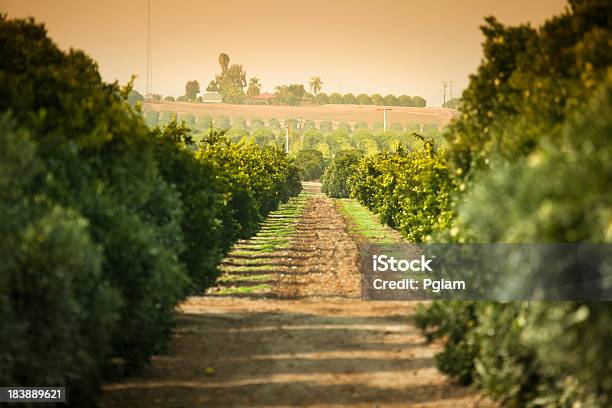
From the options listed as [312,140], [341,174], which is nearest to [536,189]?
[341,174]

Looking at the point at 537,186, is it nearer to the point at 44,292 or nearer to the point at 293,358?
the point at 44,292

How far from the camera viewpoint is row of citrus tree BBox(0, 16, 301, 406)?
27.1 feet

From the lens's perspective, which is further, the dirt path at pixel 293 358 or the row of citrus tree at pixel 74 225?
the dirt path at pixel 293 358

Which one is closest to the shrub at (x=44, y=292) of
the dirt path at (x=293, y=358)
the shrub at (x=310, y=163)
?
the dirt path at (x=293, y=358)

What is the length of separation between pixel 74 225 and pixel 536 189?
12.8 feet

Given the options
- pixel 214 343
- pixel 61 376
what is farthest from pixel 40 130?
pixel 214 343

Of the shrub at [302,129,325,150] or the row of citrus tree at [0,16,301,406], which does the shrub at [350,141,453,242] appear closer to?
the row of citrus tree at [0,16,301,406]

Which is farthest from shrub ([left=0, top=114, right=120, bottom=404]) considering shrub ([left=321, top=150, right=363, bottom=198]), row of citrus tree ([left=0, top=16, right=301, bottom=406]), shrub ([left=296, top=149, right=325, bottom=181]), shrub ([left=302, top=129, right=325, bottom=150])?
shrub ([left=302, top=129, right=325, bottom=150])

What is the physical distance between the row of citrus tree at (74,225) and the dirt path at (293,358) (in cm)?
70

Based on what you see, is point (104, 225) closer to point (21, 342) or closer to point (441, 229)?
point (21, 342)

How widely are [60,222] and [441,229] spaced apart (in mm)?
6918

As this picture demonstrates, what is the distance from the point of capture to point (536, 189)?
709cm

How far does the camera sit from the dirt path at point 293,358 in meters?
10.9

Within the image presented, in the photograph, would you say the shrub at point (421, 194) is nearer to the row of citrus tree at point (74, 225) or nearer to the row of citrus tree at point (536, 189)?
the row of citrus tree at point (536, 189)
